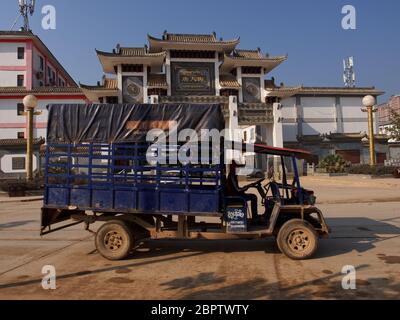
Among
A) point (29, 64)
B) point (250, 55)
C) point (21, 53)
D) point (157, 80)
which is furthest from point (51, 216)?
point (21, 53)

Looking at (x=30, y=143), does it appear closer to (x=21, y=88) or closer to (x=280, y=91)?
(x=21, y=88)

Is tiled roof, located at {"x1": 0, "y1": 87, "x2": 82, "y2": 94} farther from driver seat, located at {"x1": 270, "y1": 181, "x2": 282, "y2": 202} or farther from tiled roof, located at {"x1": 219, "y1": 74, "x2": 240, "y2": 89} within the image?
driver seat, located at {"x1": 270, "y1": 181, "x2": 282, "y2": 202}

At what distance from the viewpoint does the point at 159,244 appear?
7086 millimetres

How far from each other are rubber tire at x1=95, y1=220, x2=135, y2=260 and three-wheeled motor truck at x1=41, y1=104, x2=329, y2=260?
0.02m

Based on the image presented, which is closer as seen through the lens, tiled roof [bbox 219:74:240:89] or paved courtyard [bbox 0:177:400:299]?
paved courtyard [bbox 0:177:400:299]

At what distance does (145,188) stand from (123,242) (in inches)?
41.0

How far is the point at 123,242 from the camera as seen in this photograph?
5.99m

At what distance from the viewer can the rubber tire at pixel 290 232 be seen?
18.9 feet

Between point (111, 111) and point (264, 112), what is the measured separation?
27851 mm

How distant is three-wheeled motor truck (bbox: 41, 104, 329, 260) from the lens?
19.2ft

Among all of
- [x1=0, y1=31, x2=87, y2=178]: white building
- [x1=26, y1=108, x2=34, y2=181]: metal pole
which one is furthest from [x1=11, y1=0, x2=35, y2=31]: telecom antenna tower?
[x1=26, y1=108, x2=34, y2=181]: metal pole

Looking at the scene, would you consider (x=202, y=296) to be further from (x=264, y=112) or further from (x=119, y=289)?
(x=264, y=112)
